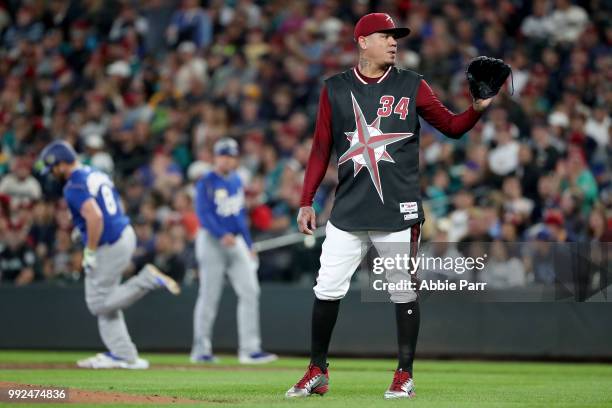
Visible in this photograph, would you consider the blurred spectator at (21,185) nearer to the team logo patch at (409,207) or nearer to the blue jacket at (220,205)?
the blue jacket at (220,205)

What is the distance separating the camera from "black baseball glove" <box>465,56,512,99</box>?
6.80 metres

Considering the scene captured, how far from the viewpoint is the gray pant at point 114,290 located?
1053 centimetres

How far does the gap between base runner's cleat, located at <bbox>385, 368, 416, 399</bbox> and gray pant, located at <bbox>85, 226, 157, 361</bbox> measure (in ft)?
13.9

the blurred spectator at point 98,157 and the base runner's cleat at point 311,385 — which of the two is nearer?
the base runner's cleat at point 311,385

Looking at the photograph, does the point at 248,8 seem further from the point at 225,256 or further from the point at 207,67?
the point at 225,256

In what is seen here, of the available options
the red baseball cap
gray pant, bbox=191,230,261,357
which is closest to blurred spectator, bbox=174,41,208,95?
gray pant, bbox=191,230,261,357

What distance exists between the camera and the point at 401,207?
697cm

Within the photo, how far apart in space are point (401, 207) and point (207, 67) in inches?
477

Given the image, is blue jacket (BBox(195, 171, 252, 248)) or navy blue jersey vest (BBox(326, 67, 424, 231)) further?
blue jacket (BBox(195, 171, 252, 248))

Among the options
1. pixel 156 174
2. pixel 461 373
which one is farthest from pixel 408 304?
pixel 156 174

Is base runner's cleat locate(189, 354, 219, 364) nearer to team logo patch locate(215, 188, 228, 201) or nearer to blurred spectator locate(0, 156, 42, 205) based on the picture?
team logo patch locate(215, 188, 228, 201)

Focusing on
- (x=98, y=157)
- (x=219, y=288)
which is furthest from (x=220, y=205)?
(x=98, y=157)

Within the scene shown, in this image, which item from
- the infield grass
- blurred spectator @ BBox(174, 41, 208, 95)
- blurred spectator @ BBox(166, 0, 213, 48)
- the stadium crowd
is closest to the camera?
the infield grass

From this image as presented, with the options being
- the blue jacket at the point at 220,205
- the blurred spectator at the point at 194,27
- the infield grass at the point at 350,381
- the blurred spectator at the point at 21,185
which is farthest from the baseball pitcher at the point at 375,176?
the blurred spectator at the point at 194,27
